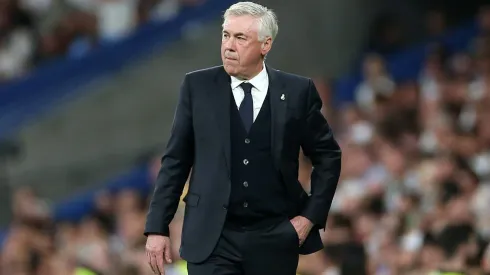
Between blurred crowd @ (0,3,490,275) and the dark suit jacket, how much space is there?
168cm

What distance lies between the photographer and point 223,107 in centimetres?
600

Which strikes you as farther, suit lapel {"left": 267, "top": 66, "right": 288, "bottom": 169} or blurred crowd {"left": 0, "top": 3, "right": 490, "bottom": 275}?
blurred crowd {"left": 0, "top": 3, "right": 490, "bottom": 275}

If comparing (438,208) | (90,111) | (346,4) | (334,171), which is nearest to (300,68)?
(346,4)

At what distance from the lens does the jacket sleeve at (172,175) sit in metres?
5.93

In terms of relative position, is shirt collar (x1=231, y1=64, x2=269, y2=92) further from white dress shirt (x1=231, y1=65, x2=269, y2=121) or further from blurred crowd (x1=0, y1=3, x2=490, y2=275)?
blurred crowd (x1=0, y1=3, x2=490, y2=275)

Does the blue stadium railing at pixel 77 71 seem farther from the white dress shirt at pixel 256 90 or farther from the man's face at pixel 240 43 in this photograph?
the man's face at pixel 240 43

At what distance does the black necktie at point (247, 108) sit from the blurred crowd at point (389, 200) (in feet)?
6.58

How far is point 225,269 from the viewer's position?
5.93m

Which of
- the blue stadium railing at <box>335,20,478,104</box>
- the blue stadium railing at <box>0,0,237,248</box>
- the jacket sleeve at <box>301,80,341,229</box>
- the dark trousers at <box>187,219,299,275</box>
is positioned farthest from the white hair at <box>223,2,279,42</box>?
the blue stadium railing at <box>0,0,237,248</box>

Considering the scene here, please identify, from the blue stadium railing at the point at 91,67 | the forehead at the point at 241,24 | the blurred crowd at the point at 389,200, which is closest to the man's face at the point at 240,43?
the forehead at the point at 241,24

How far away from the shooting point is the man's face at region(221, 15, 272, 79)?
5.91 meters

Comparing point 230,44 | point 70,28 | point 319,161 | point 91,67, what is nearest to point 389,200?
point 319,161

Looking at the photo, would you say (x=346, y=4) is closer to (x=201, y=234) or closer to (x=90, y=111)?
(x=90, y=111)

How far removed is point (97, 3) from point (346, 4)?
11.1 ft
